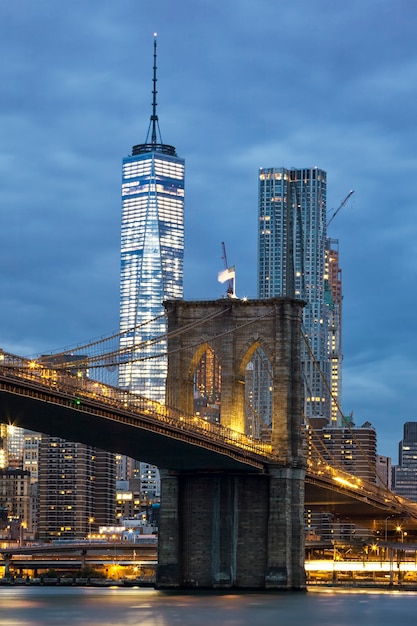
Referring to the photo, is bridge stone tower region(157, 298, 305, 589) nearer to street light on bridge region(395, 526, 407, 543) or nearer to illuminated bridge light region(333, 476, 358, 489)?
illuminated bridge light region(333, 476, 358, 489)

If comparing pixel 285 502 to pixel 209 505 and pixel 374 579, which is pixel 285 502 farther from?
pixel 374 579

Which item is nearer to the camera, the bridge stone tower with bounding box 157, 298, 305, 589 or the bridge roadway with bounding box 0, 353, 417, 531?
the bridge roadway with bounding box 0, 353, 417, 531

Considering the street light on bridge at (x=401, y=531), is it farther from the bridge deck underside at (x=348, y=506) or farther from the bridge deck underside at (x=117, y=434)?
the bridge deck underside at (x=117, y=434)

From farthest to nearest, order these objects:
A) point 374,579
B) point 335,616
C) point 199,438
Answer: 1. point 374,579
2. point 199,438
3. point 335,616

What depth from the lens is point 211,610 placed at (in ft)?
270

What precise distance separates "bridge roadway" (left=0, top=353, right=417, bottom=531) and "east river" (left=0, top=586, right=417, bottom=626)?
819 cm

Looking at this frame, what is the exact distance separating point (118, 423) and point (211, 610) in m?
10.8

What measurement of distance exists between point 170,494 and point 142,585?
32.3 metres

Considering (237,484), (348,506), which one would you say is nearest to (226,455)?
(237,484)

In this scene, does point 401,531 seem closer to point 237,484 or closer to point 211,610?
point 237,484

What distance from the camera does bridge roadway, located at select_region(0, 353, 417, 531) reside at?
78062 millimetres

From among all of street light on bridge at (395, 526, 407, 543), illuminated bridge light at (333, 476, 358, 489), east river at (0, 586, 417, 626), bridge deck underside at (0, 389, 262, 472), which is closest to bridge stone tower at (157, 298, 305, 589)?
bridge deck underside at (0, 389, 262, 472)

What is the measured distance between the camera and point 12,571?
546 ft

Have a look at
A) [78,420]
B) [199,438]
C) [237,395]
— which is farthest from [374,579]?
[78,420]
